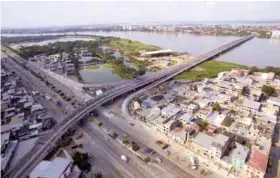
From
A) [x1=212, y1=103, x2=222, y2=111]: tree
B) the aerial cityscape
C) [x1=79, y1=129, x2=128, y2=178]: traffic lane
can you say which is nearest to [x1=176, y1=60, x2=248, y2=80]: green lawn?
the aerial cityscape

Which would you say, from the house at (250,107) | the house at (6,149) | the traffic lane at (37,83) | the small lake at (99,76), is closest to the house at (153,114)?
the house at (250,107)

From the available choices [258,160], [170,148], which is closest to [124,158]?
[170,148]

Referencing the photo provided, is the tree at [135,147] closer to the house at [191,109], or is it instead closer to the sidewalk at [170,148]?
the sidewalk at [170,148]

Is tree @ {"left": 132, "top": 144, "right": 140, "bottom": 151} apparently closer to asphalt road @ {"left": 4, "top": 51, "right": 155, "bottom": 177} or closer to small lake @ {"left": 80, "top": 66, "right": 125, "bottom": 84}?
asphalt road @ {"left": 4, "top": 51, "right": 155, "bottom": 177}

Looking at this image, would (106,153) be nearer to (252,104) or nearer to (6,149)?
(6,149)

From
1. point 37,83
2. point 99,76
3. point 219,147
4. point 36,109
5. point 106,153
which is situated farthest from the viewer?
point 99,76
